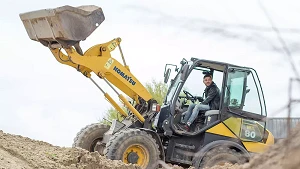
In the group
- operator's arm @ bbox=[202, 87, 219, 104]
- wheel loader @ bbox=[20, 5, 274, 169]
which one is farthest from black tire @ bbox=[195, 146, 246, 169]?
operator's arm @ bbox=[202, 87, 219, 104]

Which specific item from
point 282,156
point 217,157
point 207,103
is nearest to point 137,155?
point 217,157

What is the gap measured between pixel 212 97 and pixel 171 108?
79 centimetres

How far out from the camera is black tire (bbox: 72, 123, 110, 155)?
1288 cm

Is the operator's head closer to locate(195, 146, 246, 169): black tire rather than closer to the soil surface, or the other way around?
locate(195, 146, 246, 169): black tire

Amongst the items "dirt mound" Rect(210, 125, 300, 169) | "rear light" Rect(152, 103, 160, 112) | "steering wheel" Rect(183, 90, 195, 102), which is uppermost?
"steering wheel" Rect(183, 90, 195, 102)

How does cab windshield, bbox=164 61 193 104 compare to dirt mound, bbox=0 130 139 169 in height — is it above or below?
above

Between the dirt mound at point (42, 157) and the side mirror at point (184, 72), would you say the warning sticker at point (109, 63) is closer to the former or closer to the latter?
the side mirror at point (184, 72)

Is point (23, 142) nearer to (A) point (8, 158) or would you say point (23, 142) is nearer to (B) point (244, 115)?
(A) point (8, 158)

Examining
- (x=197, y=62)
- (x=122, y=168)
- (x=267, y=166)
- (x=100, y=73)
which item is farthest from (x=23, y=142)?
(x=267, y=166)

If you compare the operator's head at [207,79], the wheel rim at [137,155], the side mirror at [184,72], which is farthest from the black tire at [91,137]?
the operator's head at [207,79]

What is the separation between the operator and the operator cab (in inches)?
3.2

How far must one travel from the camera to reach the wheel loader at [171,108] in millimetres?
11164

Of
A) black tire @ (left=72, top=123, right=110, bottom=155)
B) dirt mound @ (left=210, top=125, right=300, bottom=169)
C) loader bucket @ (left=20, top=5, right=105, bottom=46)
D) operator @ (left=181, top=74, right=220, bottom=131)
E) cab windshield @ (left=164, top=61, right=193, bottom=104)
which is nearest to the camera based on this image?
dirt mound @ (left=210, top=125, right=300, bottom=169)

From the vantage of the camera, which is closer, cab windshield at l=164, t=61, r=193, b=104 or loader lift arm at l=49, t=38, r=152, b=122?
cab windshield at l=164, t=61, r=193, b=104
